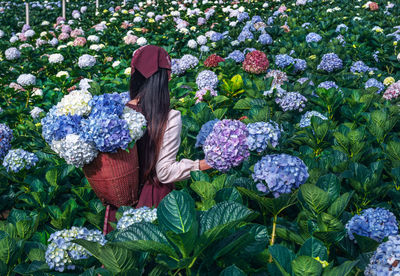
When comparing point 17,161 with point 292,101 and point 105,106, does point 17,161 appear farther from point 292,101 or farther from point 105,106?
point 292,101

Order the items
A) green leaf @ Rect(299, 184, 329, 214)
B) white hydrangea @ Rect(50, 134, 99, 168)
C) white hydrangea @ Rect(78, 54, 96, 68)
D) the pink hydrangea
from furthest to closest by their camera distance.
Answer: white hydrangea @ Rect(78, 54, 96, 68), the pink hydrangea, white hydrangea @ Rect(50, 134, 99, 168), green leaf @ Rect(299, 184, 329, 214)

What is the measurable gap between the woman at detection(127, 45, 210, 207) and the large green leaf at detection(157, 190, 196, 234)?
935 mm

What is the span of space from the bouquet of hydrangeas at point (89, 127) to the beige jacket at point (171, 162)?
0.97 feet

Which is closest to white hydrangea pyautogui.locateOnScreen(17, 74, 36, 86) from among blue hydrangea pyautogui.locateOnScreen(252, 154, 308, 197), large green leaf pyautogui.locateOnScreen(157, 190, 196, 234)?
blue hydrangea pyautogui.locateOnScreen(252, 154, 308, 197)

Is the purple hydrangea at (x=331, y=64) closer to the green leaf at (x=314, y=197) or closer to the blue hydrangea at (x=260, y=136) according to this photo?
the blue hydrangea at (x=260, y=136)

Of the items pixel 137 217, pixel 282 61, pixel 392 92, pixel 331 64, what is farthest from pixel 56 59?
pixel 137 217

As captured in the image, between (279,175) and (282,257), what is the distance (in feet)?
1.36

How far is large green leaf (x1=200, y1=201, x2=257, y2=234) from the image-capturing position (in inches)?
41.3

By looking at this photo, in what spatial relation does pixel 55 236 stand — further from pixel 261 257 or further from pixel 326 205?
pixel 326 205

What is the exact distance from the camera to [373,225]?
143 cm

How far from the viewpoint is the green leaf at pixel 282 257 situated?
1.00 metres

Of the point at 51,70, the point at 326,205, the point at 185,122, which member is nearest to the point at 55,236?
the point at 326,205

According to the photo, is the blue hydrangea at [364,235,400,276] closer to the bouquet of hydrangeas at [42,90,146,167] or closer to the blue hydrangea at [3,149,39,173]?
the bouquet of hydrangeas at [42,90,146,167]

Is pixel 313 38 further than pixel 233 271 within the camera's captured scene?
Yes
